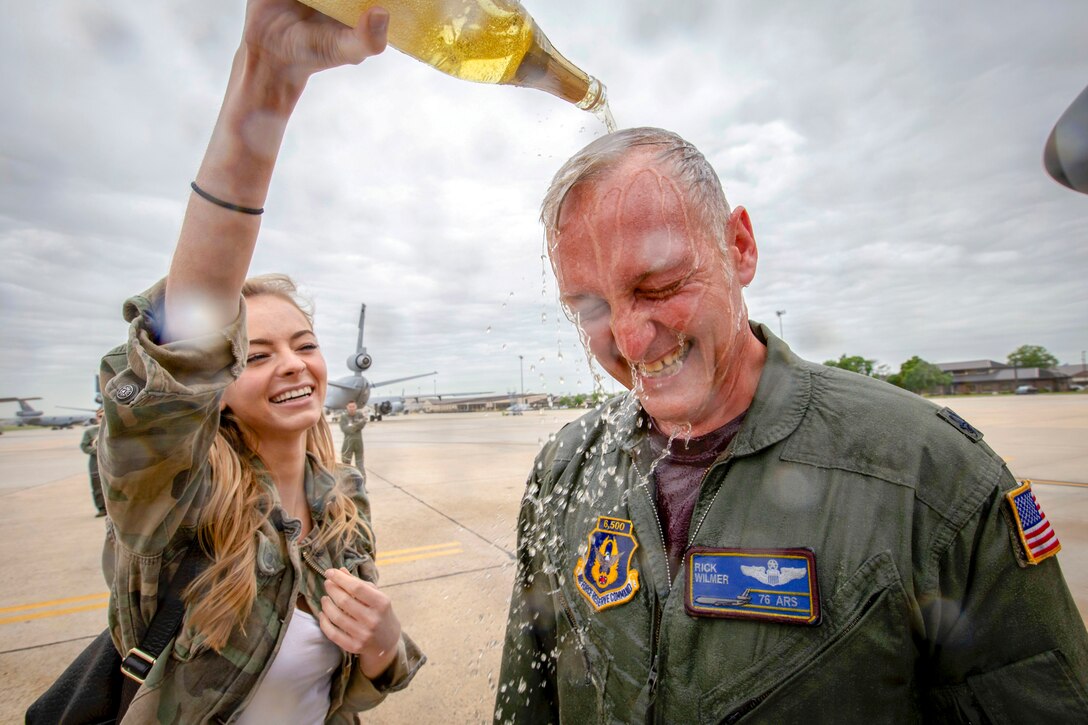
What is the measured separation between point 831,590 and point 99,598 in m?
6.37

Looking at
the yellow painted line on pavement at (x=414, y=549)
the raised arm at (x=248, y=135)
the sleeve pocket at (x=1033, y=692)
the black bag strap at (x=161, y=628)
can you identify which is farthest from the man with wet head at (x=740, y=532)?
the yellow painted line on pavement at (x=414, y=549)

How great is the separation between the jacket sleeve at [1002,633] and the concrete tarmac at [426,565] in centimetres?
144

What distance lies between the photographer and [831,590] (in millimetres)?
1198

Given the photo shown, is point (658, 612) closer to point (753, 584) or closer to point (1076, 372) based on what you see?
point (753, 584)

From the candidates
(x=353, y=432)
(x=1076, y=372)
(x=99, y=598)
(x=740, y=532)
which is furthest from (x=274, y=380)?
(x=1076, y=372)

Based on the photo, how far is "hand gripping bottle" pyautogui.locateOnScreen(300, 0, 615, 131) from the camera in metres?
1.04

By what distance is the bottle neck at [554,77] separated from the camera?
135 cm

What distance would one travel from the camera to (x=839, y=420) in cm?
139

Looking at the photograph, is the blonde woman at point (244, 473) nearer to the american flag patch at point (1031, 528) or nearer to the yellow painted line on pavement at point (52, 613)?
the american flag patch at point (1031, 528)

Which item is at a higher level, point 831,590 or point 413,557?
point 831,590

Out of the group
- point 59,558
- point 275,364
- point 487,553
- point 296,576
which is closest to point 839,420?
point 296,576

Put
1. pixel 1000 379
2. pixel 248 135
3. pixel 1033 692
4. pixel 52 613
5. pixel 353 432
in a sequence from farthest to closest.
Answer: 1. pixel 1000 379
2. pixel 353 432
3. pixel 52 613
4. pixel 1033 692
5. pixel 248 135

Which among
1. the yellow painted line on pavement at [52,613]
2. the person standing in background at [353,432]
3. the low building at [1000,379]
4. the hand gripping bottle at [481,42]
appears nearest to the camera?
the hand gripping bottle at [481,42]

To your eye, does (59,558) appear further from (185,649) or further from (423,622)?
(185,649)
